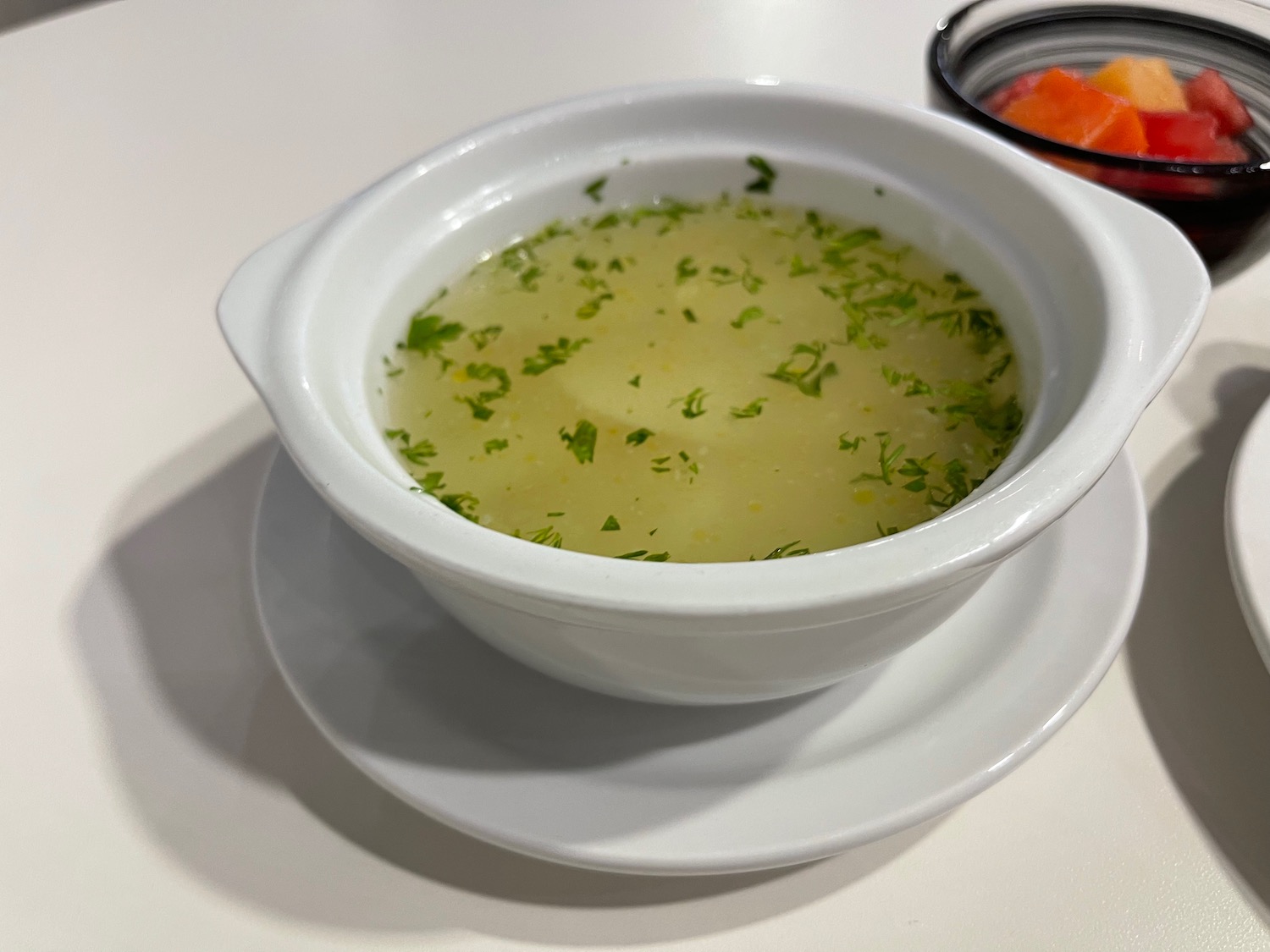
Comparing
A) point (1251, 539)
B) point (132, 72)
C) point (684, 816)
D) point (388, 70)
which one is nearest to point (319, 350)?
point (684, 816)

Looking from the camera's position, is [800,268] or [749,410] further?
[800,268]

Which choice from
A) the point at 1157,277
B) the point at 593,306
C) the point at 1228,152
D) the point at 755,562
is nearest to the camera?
the point at 755,562

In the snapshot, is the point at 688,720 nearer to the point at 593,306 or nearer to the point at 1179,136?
the point at 593,306

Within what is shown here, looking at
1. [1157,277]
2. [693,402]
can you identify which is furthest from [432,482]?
[1157,277]

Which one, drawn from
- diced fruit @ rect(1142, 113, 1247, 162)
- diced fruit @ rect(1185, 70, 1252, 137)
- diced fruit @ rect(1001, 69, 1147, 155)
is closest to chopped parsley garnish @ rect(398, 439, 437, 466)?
diced fruit @ rect(1001, 69, 1147, 155)

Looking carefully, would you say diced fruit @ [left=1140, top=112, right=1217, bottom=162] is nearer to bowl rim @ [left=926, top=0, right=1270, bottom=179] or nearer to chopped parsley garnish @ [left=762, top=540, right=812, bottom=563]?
bowl rim @ [left=926, top=0, right=1270, bottom=179]

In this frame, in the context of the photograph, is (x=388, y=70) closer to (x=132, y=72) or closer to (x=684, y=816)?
(x=132, y=72)

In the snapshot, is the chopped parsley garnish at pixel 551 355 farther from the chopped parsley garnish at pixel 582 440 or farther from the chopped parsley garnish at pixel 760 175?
the chopped parsley garnish at pixel 760 175
